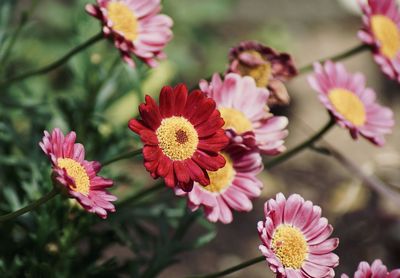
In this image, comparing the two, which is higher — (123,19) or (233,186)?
(123,19)

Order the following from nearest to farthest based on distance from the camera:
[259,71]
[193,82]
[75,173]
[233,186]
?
[75,173] < [233,186] < [259,71] < [193,82]

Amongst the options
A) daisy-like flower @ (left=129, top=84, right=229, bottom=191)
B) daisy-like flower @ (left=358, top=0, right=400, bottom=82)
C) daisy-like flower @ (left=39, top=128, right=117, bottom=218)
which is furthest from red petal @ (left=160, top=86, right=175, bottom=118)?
daisy-like flower @ (left=358, top=0, right=400, bottom=82)

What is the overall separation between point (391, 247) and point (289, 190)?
38 centimetres

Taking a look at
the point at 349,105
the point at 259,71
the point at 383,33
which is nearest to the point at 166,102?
the point at 259,71

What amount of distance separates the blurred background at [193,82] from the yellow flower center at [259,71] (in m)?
0.29

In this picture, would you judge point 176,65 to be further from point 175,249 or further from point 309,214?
point 309,214

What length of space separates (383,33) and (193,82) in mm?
1306

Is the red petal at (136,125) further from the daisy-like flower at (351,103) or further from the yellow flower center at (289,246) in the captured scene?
the daisy-like flower at (351,103)

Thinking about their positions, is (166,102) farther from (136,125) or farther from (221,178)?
(221,178)

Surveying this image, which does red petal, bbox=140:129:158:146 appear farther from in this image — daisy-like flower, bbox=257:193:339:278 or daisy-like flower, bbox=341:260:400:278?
daisy-like flower, bbox=341:260:400:278

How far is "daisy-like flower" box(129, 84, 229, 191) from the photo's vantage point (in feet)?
3.31

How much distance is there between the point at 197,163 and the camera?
1036mm

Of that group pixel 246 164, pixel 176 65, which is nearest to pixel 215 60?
pixel 176 65

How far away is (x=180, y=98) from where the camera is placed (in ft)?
3.45
